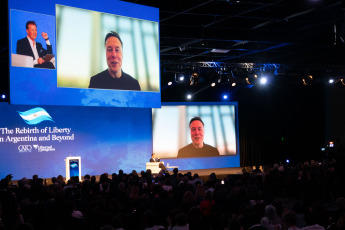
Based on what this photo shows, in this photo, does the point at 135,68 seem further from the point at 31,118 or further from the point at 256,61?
the point at 256,61

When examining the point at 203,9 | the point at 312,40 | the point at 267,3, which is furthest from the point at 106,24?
the point at 312,40

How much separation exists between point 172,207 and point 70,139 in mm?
11806

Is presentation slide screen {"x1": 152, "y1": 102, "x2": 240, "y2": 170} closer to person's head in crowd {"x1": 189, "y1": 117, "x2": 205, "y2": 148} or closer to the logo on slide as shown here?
person's head in crowd {"x1": 189, "y1": 117, "x2": 205, "y2": 148}

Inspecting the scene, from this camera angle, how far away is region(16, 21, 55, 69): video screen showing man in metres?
9.38

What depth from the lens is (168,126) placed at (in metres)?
21.3

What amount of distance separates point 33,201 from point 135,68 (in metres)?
4.24

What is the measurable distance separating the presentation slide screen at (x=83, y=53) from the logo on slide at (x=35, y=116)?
807 centimetres

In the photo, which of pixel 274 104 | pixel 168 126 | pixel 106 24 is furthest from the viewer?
pixel 274 104

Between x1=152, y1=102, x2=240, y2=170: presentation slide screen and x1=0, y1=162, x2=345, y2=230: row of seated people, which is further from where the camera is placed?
x1=152, y1=102, x2=240, y2=170: presentation slide screen

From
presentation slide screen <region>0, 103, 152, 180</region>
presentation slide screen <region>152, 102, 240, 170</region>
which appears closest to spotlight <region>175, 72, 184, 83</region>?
presentation slide screen <region>152, 102, 240, 170</region>

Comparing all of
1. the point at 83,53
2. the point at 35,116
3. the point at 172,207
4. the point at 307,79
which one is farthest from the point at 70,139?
the point at 172,207

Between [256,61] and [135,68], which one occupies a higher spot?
[256,61]

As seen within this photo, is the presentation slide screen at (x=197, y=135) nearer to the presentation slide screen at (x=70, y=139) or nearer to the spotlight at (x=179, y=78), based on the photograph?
the presentation slide screen at (x=70, y=139)

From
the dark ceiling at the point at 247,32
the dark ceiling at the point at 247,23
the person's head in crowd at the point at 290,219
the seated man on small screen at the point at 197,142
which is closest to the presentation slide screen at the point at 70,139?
the seated man on small screen at the point at 197,142
